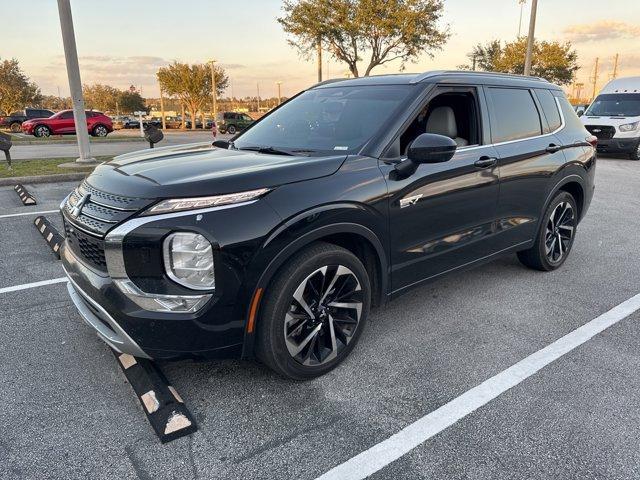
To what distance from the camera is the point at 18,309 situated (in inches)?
150

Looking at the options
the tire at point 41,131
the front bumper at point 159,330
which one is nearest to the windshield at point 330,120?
the front bumper at point 159,330

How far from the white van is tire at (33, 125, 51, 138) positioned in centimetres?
2511

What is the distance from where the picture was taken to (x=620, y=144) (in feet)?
48.4

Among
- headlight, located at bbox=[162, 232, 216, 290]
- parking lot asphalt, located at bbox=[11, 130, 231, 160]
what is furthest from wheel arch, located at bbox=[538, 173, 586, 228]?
parking lot asphalt, located at bbox=[11, 130, 231, 160]

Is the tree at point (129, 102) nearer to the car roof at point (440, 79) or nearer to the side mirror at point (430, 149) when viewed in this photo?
the car roof at point (440, 79)

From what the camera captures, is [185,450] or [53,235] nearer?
[185,450]

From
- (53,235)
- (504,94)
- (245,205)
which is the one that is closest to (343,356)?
(245,205)

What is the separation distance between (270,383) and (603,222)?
626 cm

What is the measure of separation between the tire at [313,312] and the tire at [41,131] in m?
27.5

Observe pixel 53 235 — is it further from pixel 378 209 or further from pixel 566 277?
pixel 566 277

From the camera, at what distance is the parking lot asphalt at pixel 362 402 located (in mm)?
2262

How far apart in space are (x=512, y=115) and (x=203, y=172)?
2.79 meters

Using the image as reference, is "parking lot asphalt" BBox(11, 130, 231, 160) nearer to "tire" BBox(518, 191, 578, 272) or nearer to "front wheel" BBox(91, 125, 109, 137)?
"front wheel" BBox(91, 125, 109, 137)

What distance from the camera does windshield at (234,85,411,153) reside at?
3281 millimetres
